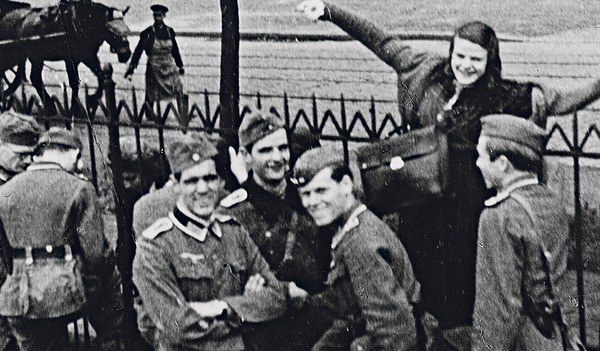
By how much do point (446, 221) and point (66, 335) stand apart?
2.48m

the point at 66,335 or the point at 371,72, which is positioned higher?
the point at 371,72

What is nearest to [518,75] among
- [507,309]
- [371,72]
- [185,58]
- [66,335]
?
[371,72]

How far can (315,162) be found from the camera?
20.9ft

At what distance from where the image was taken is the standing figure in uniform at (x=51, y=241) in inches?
275

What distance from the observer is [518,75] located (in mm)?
5957

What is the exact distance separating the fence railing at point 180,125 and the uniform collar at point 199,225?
1.49ft

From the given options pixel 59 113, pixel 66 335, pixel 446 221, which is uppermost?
pixel 59 113

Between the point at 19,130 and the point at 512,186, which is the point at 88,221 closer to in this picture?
the point at 19,130

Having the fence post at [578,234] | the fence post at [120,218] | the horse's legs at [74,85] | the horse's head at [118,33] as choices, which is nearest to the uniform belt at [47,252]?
the fence post at [120,218]

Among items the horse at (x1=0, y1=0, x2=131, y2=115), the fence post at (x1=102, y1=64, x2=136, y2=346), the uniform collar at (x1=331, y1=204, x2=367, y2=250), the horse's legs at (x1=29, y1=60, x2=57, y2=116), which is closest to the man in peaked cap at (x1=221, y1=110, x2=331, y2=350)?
the uniform collar at (x1=331, y1=204, x2=367, y2=250)

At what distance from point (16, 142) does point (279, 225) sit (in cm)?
174

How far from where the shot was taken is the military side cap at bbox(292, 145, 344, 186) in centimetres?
633

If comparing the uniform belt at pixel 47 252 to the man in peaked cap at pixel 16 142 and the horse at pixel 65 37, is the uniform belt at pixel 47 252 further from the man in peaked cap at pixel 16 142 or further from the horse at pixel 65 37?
the horse at pixel 65 37

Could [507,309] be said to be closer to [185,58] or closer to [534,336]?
[534,336]
